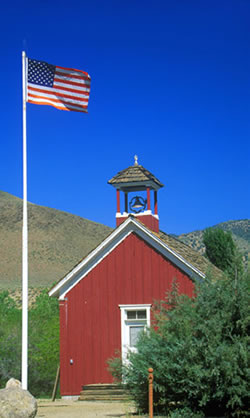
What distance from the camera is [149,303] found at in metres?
20.6

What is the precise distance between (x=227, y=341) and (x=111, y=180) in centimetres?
1043

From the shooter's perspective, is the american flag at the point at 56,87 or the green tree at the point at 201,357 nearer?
the green tree at the point at 201,357

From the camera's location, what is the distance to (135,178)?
23.0m

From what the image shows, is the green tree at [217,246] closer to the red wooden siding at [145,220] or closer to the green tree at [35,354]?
the green tree at [35,354]

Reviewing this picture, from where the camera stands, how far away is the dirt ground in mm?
15398

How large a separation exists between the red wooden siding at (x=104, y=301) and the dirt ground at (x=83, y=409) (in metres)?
1.30

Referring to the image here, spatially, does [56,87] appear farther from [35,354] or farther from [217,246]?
[217,246]

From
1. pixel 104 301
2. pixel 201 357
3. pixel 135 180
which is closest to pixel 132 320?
pixel 104 301

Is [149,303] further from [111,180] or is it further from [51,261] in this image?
[51,261]

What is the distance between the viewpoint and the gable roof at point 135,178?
2291 cm

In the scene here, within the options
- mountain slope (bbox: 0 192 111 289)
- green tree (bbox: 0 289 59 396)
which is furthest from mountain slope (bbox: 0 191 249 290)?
green tree (bbox: 0 289 59 396)

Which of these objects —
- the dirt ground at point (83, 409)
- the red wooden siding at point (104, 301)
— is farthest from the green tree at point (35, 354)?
the dirt ground at point (83, 409)

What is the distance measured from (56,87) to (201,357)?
8180 mm

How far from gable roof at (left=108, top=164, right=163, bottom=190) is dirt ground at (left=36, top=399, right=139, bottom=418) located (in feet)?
24.8
